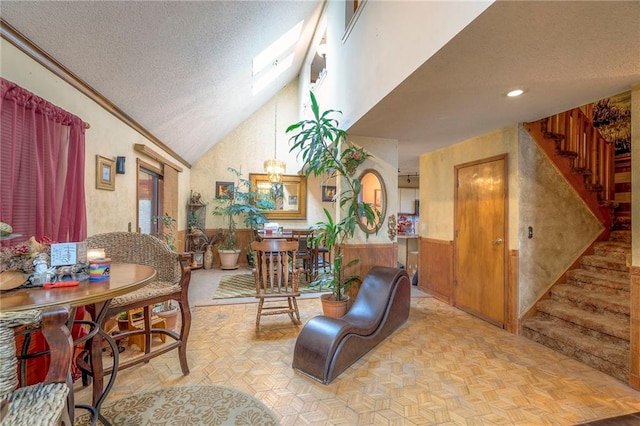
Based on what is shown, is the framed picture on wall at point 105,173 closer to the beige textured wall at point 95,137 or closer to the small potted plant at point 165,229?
the beige textured wall at point 95,137

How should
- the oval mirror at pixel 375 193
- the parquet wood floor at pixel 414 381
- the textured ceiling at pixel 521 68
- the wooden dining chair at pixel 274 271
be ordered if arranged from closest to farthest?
the textured ceiling at pixel 521 68, the parquet wood floor at pixel 414 381, the wooden dining chair at pixel 274 271, the oval mirror at pixel 375 193

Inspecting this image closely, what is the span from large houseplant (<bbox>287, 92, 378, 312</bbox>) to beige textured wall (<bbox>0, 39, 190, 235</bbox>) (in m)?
1.77

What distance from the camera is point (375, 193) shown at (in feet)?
12.3

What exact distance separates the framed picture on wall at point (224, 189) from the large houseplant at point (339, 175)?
3.66m

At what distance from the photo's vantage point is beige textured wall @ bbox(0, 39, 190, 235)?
5.55ft

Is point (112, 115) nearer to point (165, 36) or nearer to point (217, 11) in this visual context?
point (165, 36)

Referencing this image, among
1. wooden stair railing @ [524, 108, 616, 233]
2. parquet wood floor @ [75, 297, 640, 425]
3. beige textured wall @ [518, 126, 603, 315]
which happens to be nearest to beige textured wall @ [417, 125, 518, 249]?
beige textured wall @ [518, 126, 603, 315]

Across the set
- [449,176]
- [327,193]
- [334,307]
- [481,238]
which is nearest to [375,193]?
[449,176]

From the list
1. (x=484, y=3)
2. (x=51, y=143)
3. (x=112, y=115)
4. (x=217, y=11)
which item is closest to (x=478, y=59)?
(x=484, y=3)

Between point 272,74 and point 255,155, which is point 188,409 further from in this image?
point 255,155

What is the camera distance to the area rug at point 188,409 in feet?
5.59

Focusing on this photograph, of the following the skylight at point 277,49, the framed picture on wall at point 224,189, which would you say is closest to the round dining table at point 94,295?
the skylight at point 277,49

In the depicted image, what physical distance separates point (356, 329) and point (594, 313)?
7.88ft

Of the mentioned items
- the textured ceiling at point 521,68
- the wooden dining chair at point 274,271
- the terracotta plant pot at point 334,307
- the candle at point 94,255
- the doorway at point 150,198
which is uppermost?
the textured ceiling at point 521,68
